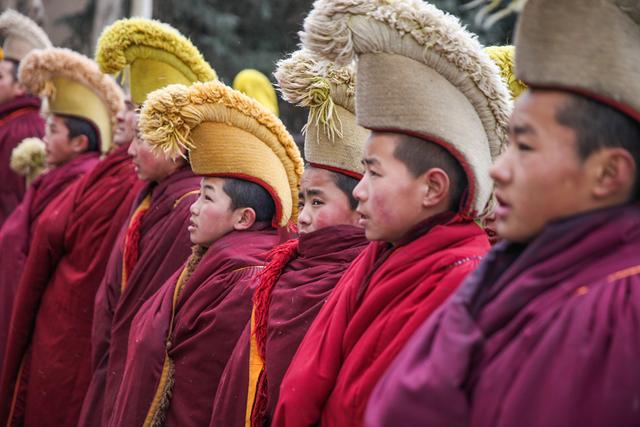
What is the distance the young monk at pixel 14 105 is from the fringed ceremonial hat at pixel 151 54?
8.70 ft

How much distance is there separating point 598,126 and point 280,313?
1648 millimetres

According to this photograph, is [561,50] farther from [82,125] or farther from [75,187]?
[82,125]

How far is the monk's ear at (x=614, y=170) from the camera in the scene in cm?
201

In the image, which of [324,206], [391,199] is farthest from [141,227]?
[391,199]

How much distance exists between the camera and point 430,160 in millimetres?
2779

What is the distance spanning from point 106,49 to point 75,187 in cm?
112

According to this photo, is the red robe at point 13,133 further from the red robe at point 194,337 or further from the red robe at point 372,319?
the red robe at point 372,319

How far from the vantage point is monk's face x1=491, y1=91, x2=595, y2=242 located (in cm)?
202

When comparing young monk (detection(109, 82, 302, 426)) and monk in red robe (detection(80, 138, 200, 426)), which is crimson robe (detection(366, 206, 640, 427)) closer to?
young monk (detection(109, 82, 302, 426))

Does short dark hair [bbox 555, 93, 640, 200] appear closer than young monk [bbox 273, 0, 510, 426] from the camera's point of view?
Yes

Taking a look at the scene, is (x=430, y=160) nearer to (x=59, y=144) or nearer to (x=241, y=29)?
(x=59, y=144)

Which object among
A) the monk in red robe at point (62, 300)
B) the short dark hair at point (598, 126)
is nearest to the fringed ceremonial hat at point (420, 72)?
the short dark hair at point (598, 126)

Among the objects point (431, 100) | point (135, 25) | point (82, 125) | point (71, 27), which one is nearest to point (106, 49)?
point (135, 25)

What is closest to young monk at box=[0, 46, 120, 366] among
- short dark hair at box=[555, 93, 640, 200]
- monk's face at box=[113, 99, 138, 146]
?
monk's face at box=[113, 99, 138, 146]
